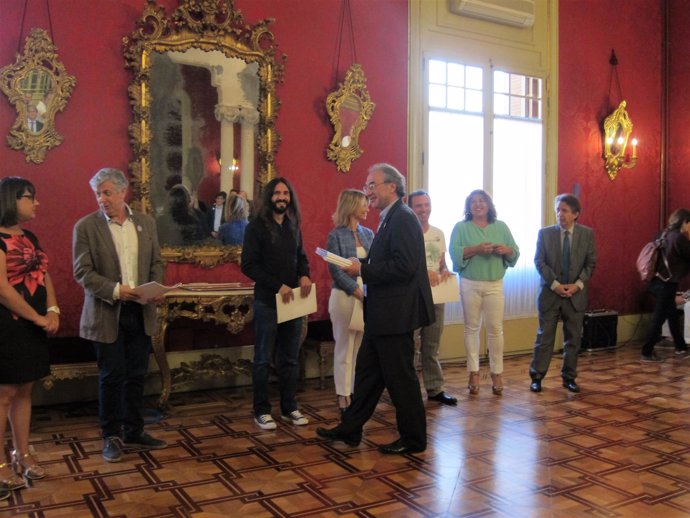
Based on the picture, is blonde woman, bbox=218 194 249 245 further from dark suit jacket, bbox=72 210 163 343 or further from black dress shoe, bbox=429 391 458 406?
black dress shoe, bbox=429 391 458 406

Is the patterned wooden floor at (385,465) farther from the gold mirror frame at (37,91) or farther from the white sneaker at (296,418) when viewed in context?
the gold mirror frame at (37,91)

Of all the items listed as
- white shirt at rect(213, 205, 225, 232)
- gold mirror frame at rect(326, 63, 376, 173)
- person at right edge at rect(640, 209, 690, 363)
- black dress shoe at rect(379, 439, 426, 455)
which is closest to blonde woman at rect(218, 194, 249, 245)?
white shirt at rect(213, 205, 225, 232)

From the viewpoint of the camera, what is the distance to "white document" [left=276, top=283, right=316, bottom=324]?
3922 mm

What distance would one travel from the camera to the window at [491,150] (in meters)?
6.21

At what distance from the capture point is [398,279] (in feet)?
11.3

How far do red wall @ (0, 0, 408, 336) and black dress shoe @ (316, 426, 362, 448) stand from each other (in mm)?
1738

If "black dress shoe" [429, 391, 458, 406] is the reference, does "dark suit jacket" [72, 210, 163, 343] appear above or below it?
above

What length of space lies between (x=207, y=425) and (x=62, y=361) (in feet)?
3.58

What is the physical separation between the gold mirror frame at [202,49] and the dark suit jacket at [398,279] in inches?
72.7

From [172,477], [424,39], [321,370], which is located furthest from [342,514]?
[424,39]

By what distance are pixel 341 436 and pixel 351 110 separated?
9.45 ft

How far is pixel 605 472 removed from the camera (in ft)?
10.9

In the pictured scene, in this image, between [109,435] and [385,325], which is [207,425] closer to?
[109,435]

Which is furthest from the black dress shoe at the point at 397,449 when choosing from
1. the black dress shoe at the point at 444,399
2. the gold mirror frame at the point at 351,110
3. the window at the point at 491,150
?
the window at the point at 491,150
